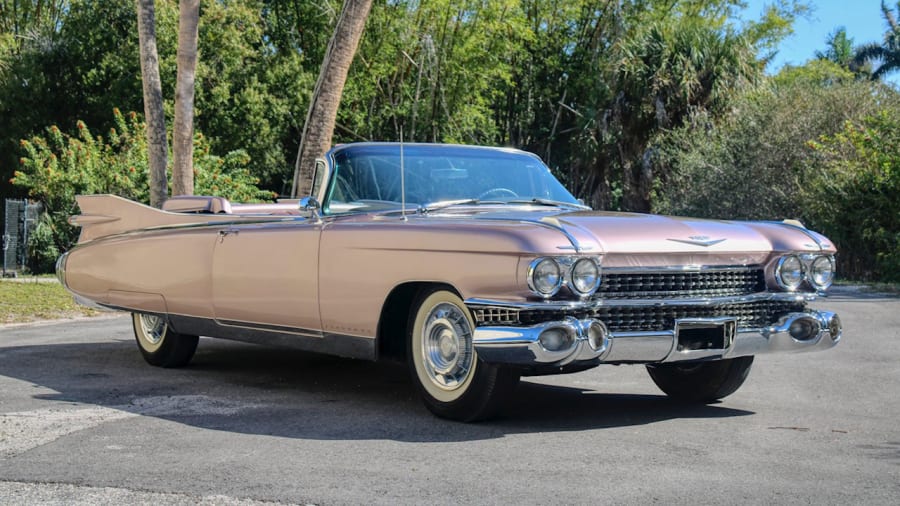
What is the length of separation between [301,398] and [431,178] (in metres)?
1.69

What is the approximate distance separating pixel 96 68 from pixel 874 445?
29.6 m

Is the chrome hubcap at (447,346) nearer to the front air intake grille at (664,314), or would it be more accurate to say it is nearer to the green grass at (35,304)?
the front air intake grille at (664,314)

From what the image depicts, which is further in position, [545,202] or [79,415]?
[545,202]

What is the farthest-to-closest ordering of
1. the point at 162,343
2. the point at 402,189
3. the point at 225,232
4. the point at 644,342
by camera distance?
the point at 162,343 < the point at 225,232 < the point at 402,189 < the point at 644,342

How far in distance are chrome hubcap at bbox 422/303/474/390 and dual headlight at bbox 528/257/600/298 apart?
22.7 inches

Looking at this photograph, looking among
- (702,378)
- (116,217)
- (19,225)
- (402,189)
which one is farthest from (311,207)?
(19,225)

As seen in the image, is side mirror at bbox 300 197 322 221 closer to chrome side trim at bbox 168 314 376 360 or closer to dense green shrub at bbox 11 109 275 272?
chrome side trim at bbox 168 314 376 360

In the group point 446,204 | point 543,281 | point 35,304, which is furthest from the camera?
point 35,304

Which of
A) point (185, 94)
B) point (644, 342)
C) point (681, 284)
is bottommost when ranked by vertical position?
point (644, 342)

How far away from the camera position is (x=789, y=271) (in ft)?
22.6

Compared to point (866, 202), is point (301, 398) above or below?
below

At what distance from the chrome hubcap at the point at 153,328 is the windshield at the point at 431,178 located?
7.86 ft

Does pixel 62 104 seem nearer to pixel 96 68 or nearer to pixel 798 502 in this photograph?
pixel 96 68

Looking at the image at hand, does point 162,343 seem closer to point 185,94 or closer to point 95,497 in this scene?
point 95,497
